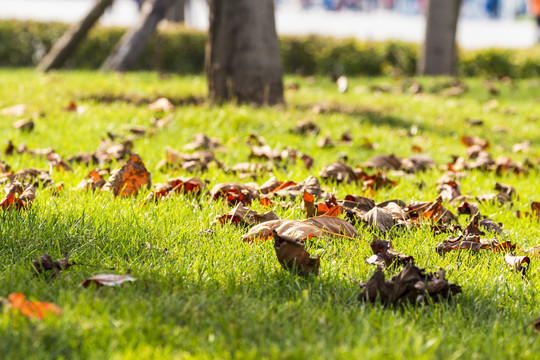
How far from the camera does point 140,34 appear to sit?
10758 mm

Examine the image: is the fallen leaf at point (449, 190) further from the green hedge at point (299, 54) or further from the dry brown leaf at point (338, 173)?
the green hedge at point (299, 54)

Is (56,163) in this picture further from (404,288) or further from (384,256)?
(404,288)

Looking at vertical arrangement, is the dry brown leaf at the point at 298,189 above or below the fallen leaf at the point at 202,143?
above

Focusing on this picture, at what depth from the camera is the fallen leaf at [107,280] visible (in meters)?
2.22

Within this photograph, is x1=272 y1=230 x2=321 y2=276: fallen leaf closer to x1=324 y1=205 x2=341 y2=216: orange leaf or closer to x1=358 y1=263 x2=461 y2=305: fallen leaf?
x1=358 y1=263 x2=461 y2=305: fallen leaf

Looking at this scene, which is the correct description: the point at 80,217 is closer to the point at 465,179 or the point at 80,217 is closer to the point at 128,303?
the point at 128,303

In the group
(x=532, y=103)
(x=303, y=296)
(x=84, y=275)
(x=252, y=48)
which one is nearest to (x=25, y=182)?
(x=84, y=275)

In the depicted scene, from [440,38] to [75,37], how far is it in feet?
21.7

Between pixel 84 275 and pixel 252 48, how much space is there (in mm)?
4989

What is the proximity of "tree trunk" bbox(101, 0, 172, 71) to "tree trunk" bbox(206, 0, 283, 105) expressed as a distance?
3840 millimetres

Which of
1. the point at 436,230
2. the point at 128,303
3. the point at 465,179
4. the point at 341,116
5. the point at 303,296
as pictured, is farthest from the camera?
the point at 341,116

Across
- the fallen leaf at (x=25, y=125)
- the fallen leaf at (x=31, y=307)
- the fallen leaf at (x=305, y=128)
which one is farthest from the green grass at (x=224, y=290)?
the fallen leaf at (x=305, y=128)

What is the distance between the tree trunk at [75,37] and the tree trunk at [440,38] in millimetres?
5844

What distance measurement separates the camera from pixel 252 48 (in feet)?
23.0
